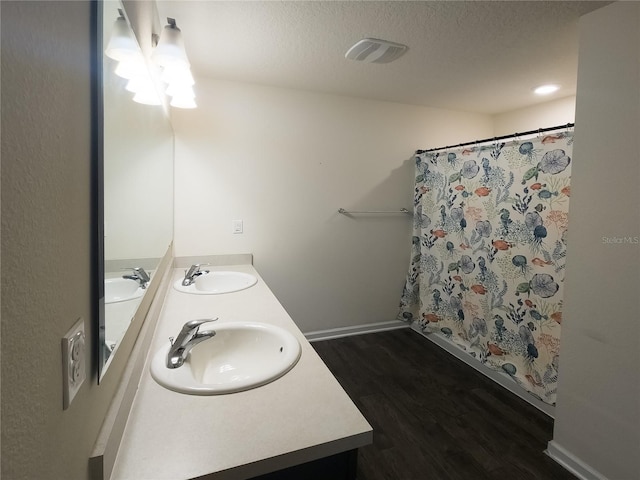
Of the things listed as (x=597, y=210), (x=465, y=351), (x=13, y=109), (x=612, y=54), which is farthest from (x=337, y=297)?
(x=13, y=109)

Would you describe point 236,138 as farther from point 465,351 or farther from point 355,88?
point 465,351

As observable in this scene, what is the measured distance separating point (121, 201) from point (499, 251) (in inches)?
90.9

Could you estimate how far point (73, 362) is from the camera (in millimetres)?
507

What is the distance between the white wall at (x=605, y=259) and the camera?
4.37 ft

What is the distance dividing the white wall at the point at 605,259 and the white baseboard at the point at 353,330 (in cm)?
169

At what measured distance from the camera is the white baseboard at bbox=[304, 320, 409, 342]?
2.96 metres

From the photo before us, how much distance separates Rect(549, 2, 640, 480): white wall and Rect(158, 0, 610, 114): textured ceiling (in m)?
0.33

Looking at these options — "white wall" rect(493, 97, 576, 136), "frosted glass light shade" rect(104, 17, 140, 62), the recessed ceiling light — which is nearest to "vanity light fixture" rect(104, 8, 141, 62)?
"frosted glass light shade" rect(104, 17, 140, 62)

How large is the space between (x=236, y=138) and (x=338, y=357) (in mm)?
1921

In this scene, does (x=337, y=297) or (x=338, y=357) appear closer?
(x=338, y=357)

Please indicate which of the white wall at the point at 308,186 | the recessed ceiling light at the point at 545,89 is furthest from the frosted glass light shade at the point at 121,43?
the recessed ceiling light at the point at 545,89

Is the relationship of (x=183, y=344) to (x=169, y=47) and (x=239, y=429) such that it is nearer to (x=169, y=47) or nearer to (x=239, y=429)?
(x=239, y=429)

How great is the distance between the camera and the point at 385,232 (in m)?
3.10

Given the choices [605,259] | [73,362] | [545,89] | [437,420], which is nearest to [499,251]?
[605,259]
